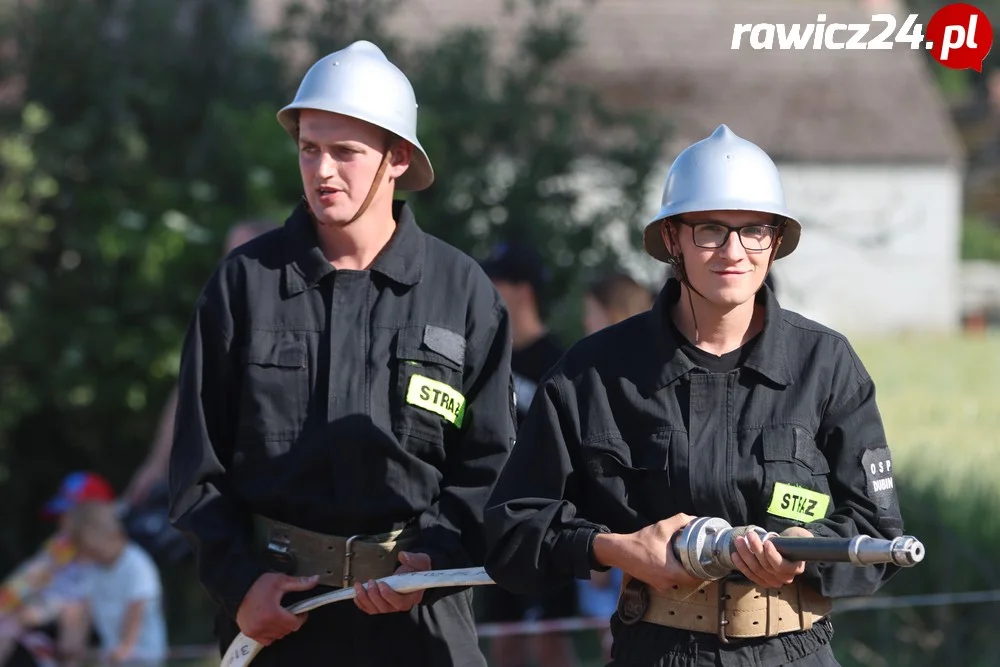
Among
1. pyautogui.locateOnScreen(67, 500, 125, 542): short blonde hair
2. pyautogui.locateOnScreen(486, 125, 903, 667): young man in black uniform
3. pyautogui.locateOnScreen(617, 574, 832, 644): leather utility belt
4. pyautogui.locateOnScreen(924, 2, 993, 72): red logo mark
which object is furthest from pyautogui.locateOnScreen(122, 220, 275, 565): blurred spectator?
pyautogui.locateOnScreen(617, 574, 832, 644): leather utility belt

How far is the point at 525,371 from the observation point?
6.78 metres

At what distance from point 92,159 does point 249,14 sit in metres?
1.94

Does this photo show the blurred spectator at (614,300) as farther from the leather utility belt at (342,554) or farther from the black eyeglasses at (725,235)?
the black eyeglasses at (725,235)

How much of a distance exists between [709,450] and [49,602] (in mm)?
5481

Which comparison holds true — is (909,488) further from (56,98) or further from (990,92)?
(990,92)

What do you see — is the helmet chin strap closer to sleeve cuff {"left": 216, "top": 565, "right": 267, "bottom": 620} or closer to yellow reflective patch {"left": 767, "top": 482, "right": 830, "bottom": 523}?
yellow reflective patch {"left": 767, "top": 482, "right": 830, "bottom": 523}

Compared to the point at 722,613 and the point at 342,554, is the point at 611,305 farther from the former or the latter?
the point at 722,613

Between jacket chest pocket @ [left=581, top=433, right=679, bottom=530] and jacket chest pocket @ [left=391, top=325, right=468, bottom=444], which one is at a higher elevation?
jacket chest pocket @ [left=391, top=325, right=468, bottom=444]

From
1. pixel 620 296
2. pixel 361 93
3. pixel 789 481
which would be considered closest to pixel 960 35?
pixel 620 296

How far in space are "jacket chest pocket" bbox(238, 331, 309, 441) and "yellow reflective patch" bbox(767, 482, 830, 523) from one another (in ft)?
4.07

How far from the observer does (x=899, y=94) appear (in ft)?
105

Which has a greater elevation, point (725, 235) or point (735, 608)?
point (725, 235)

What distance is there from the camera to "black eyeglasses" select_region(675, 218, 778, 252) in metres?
3.44

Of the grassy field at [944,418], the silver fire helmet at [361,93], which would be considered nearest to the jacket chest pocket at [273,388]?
the silver fire helmet at [361,93]
